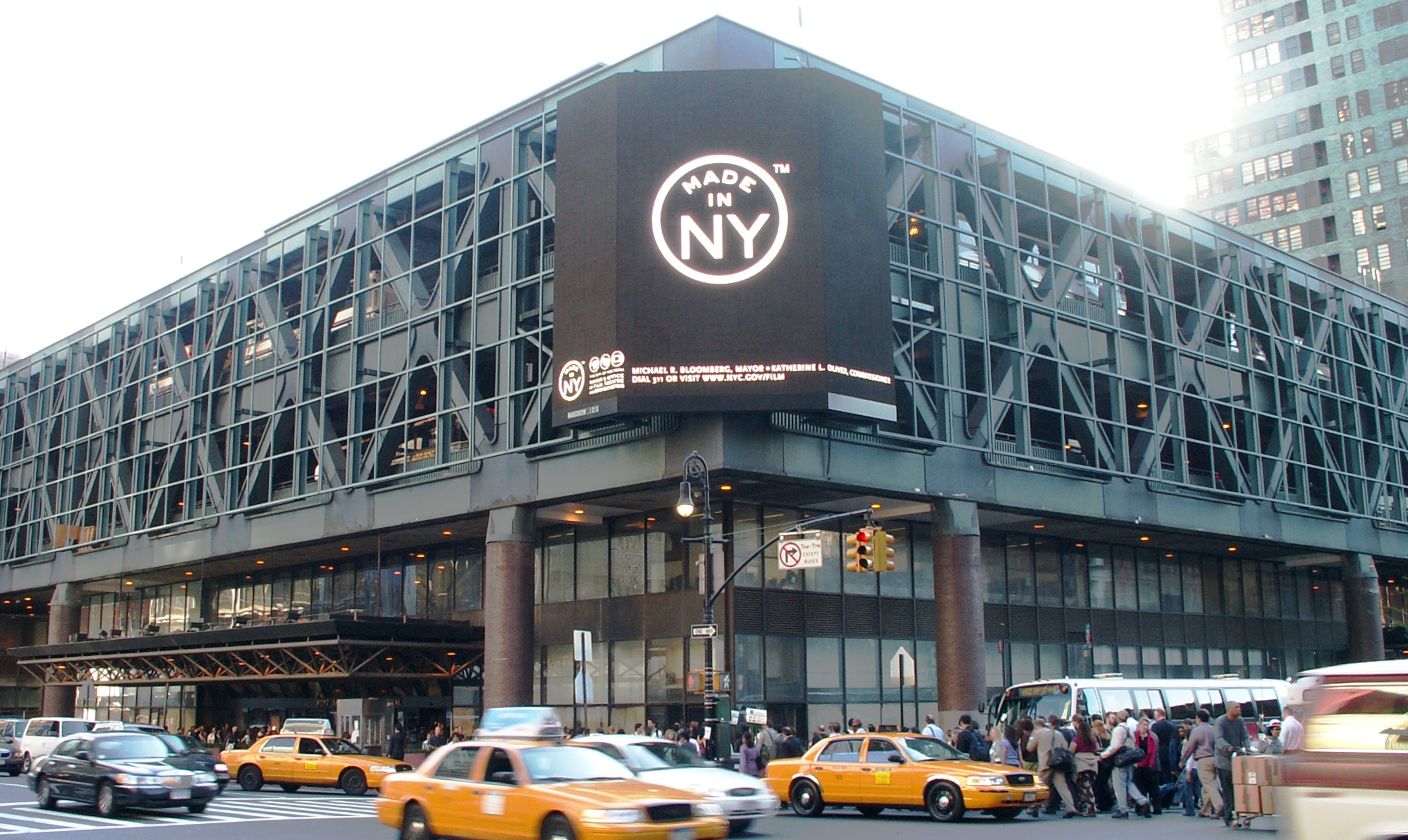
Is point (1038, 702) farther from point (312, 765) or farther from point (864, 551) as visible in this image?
point (312, 765)

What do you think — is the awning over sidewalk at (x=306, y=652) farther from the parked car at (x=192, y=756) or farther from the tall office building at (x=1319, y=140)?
the tall office building at (x=1319, y=140)

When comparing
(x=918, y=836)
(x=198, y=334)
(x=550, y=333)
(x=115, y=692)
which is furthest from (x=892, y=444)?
(x=115, y=692)

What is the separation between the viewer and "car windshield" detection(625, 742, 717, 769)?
64.6 ft

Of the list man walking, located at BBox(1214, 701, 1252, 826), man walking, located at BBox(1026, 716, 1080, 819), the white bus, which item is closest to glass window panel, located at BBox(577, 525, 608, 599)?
the white bus

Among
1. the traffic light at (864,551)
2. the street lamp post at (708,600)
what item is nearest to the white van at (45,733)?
the street lamp post at (708,600)

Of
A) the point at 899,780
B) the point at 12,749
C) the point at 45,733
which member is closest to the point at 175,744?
the point at 899,780

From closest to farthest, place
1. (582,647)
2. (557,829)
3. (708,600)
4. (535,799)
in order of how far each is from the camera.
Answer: (557,829) < (535,799) < (582,647) < (708,600)

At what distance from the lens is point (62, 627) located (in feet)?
197

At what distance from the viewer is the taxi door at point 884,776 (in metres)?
23.1

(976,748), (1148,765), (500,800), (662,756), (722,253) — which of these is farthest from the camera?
(722,253)

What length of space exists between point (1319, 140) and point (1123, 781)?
90614mm

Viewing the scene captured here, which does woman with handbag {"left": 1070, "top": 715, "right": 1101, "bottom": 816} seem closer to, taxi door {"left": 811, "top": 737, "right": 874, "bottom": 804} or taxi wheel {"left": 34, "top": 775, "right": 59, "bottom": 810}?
taxi door {"left": 811, "top": 737, "right": 874, "bottom": 804}

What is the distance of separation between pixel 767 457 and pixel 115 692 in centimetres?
4478

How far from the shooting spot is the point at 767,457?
33.7 meters
